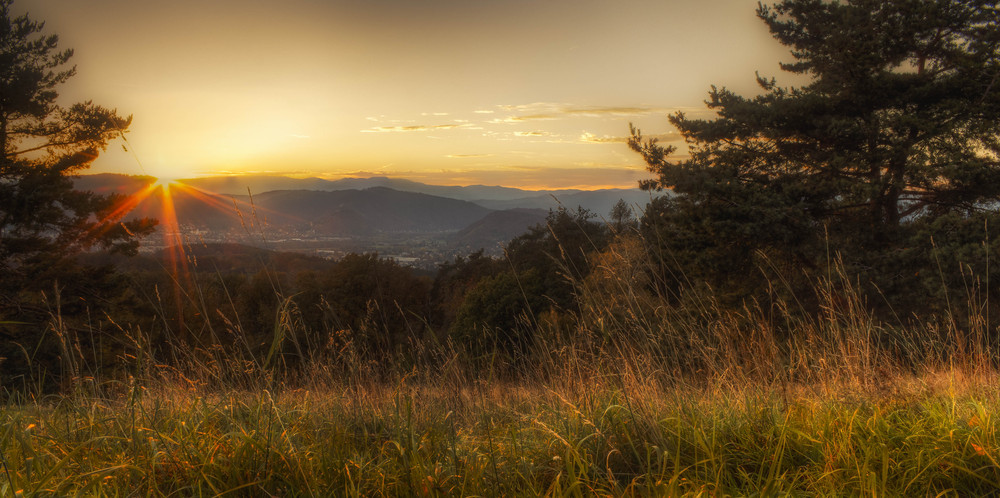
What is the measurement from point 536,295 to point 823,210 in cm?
1370

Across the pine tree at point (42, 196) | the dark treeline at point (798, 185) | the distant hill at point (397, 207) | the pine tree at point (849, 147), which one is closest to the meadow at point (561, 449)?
the dark treeline at point (798, 185)

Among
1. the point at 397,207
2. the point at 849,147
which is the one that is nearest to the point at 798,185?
the point at 849,147

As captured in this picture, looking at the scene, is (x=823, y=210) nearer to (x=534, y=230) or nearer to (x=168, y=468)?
(x=168, y=468)

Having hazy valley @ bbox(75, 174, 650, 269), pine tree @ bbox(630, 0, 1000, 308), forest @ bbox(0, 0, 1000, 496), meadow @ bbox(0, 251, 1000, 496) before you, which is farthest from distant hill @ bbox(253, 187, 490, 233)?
meadow @ bbox(0, 251, 1000, 496)

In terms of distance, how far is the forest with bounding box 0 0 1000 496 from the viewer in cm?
189

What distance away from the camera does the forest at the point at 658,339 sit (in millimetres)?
1887

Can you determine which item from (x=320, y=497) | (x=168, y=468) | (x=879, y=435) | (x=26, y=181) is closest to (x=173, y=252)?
(x=168, y=468)

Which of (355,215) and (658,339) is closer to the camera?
(658,339)

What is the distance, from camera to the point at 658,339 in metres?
3.06

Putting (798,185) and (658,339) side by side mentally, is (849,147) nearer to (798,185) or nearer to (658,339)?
(798,185)

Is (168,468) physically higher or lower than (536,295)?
higher

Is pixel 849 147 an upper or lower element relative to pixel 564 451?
upper

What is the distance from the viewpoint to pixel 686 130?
12.8m

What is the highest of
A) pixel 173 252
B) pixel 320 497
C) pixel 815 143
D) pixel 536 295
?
pixel 815 143
